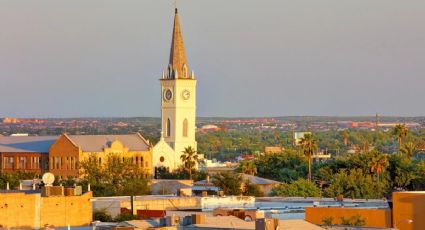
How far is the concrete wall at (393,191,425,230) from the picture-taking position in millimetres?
55438

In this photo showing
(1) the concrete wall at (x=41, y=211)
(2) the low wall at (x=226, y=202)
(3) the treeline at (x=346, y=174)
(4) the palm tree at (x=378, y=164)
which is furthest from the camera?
(4) the palm tree at (x=378, y=164)

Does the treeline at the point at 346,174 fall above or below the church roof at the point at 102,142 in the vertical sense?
below

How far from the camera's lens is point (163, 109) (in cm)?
16800

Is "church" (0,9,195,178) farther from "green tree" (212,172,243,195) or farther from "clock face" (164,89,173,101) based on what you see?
"green tree" (212,172,243,195)

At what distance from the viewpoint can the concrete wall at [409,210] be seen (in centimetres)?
5544

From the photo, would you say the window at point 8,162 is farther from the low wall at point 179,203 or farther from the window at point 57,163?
the low wall at point 179,203

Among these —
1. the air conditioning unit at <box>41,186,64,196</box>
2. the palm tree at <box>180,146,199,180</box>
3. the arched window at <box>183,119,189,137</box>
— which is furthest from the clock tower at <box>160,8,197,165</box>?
the air conditioning unit at <box>41,186,64,196</box>

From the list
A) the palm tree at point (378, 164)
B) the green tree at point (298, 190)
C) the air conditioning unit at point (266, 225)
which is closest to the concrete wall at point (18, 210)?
the air conditioning unit at point (266, 225)

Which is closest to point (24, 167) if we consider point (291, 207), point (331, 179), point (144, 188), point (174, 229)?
point (331, 179)

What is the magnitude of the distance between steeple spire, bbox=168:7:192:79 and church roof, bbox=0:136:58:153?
64.1 ft

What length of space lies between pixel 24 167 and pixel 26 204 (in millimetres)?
88100

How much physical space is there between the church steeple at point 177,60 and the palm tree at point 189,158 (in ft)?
48.0

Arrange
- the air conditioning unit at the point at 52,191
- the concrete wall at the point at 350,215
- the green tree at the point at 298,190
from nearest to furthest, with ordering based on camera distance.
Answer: the concrete wall at the point at 350,215 → the air conditioning unit at the point at 52,191 → the green tree at the point at 298,190

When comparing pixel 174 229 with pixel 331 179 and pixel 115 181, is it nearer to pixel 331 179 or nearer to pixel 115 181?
pixel 115 181
